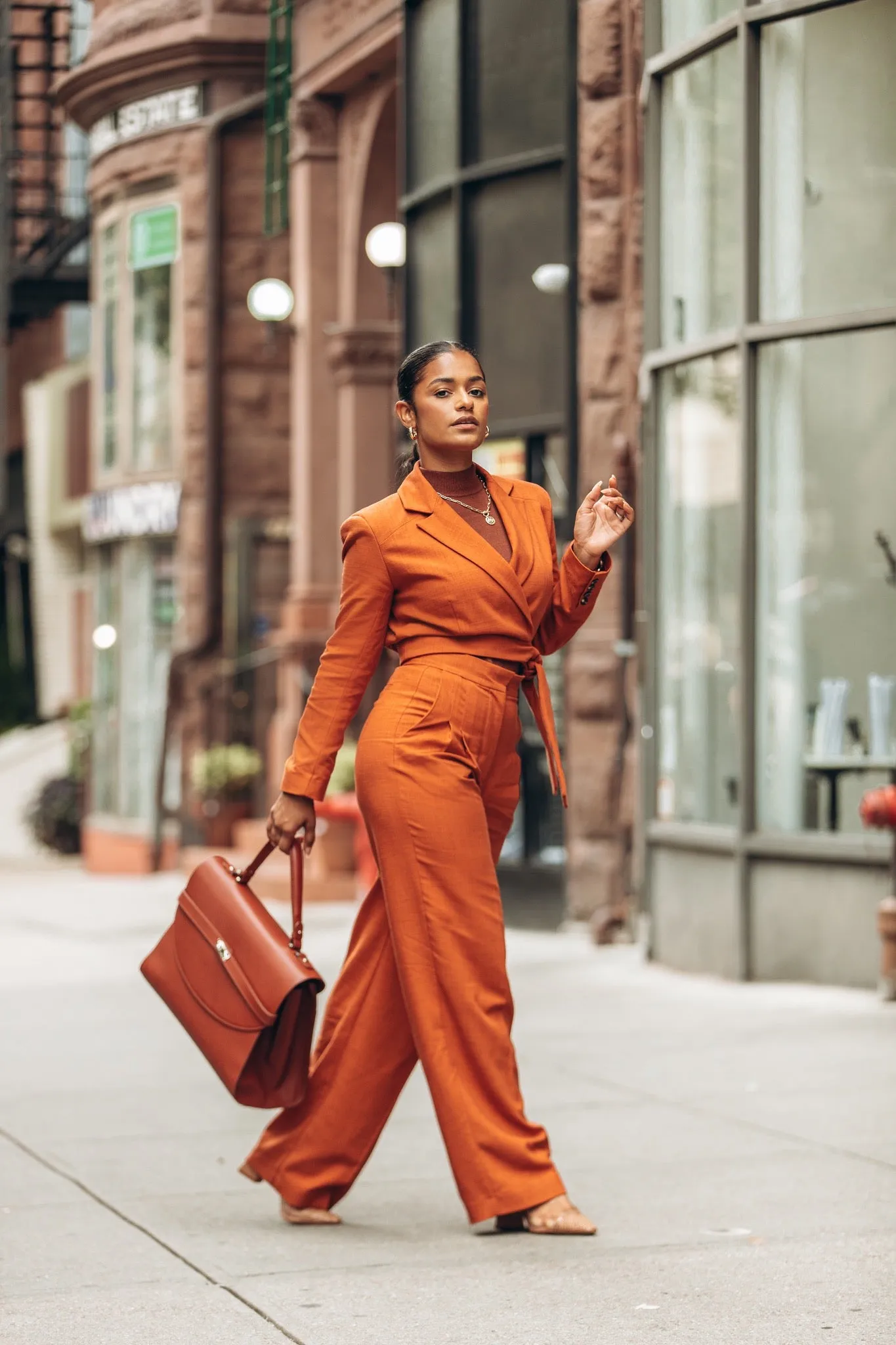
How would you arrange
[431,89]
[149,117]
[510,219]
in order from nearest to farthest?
[510,219] < [431,89] < [149,117]

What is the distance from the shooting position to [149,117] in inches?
802

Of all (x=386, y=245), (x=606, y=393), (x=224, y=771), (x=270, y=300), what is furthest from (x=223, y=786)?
(x=606, y=393)

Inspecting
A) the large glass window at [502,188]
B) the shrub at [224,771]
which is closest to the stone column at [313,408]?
the shrub at [224,771]

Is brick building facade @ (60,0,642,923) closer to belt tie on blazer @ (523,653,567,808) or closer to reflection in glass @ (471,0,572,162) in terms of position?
reflection in glass @ (471,0,572,162)

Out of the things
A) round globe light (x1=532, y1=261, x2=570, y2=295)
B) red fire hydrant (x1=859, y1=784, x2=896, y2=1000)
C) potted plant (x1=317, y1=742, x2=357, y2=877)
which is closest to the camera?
red fire hydrant (x1=859, y1=784, x2=896, y2=1000)

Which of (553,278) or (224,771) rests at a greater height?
(553,278)

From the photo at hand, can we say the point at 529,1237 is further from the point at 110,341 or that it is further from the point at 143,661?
the point at 110,341

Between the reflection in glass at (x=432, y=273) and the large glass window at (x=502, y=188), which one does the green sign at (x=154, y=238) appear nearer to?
the reflection in glass at (x=432, y=273)

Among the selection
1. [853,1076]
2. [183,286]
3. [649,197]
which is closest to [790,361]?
[649,197]

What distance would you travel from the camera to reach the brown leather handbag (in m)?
5.61

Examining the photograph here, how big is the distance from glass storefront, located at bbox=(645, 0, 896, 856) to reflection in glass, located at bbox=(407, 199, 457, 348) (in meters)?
3.02

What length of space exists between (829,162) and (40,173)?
17.8 meters

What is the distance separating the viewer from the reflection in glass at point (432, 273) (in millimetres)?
14117

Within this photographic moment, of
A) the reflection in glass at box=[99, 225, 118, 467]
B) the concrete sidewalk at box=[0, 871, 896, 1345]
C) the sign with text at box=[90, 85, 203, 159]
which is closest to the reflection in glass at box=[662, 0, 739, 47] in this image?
the concrete sidewalk at box=[0, 871, 896, 1345]
